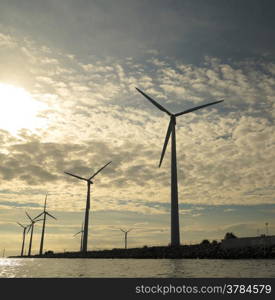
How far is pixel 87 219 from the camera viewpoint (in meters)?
122

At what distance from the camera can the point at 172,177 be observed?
274ft

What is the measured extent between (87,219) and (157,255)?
46.1 m

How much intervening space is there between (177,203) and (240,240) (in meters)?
18.5

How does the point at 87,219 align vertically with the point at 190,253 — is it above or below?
above

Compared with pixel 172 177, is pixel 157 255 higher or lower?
lower
